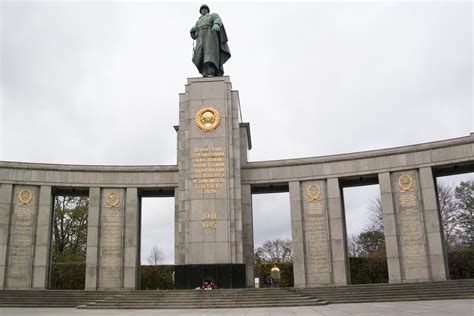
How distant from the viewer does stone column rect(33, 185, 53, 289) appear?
2594 centimetres

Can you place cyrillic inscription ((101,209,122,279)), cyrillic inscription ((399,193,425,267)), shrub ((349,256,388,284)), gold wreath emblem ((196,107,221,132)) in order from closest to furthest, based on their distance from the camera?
cyrillic inscription ((399,193,425,267)) → cyrillic inscription ((101,209,122,279)) → gold wreath emblem ((196,107,221,132)) → shrub ((349,256,388,284))

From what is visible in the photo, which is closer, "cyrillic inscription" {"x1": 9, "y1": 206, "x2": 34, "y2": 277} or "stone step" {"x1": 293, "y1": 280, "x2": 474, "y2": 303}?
"stone step" {"x1": 293, "y1": 280, "x2": 474, "y2": 303}

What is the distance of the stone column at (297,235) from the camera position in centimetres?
2598

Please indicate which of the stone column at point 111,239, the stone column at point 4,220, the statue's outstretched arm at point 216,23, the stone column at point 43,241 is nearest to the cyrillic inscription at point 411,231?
the statue's outstretched arm at point 216,23

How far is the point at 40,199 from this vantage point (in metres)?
26.8

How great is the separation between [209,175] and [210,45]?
24.6 ft

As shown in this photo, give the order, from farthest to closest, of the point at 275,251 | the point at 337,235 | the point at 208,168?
the point at 275,251 → the point at 208,168 → the point at 337,235

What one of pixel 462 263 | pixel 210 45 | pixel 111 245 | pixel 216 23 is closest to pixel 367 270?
pixel 462 263

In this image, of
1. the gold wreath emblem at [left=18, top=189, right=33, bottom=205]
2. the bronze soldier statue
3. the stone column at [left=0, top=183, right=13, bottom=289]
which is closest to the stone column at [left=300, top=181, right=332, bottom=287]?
the bronze soldier statue

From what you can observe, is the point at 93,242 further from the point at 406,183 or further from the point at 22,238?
the point at 406,183

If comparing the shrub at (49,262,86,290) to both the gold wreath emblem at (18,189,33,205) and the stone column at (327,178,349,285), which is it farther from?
the stone column at (327,178,349,285)

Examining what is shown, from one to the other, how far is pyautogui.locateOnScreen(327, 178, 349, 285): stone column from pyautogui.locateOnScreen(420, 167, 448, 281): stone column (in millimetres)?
4126

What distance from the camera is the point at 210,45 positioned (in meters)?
28.2

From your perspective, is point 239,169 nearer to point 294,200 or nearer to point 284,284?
point 294,200
